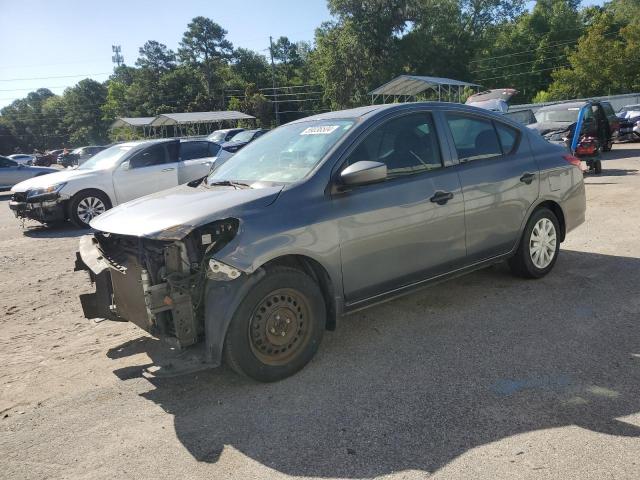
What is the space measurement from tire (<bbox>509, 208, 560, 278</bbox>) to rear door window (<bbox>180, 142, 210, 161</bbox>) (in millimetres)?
8189

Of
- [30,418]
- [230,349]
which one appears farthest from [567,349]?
[30,418]

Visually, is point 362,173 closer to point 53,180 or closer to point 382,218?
point 382,218

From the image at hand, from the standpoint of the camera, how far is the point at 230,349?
3229mm

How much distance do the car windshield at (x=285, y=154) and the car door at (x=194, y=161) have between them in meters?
6.68

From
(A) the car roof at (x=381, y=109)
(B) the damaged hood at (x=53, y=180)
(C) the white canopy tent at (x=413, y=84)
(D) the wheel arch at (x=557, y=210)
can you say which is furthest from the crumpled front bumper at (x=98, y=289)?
(C) the white canopy tent at (x=413, y=84)

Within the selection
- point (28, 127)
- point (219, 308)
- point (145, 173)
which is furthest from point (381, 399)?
point (28, 127)

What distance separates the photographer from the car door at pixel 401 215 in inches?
147

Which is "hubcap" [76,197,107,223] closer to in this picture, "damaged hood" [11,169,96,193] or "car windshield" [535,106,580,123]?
"damaged hood" [11,169,96,193]

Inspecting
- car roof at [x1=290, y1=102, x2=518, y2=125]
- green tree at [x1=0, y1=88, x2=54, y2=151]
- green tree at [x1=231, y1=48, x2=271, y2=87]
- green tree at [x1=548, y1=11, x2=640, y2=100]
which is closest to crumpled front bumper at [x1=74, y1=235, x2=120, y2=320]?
car roof at [x1=290, y1=102, x2=518, y2=125]

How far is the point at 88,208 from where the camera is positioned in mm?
10234

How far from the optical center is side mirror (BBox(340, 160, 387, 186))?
3529mm

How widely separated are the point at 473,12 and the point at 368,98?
2209 cm

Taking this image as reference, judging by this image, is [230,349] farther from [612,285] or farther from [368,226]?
[612,285]

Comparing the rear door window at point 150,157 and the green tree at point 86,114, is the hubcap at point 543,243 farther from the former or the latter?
the green tree at point 86,114
